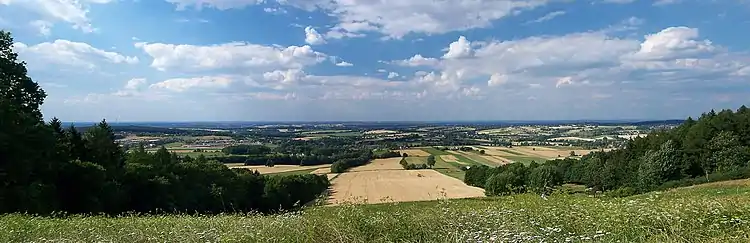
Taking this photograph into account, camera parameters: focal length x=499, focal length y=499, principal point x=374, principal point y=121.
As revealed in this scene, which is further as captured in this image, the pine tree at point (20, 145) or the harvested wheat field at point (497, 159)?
the harvested wheat field at point (497, 159)

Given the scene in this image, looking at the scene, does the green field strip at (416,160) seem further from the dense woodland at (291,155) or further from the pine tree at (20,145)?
the pine tree at (20,145)

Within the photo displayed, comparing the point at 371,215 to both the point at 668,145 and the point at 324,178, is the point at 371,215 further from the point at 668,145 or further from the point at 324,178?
the point at 668,145

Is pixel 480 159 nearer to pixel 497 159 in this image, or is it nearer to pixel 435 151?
pixel 497 159

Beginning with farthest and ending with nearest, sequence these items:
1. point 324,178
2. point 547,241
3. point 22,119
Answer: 1. point 324,178
2. point 22,119
3. point 547,241

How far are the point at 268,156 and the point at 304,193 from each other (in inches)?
1249

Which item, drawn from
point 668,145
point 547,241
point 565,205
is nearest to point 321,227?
point 547,241

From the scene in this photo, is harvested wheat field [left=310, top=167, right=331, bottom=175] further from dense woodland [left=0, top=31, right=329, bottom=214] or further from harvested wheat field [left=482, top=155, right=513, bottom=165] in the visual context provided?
harvested wheat field [left=482, top=155, right=513, bottom=165]

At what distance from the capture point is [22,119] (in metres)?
25.1

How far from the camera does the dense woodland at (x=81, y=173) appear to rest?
76.6 feet

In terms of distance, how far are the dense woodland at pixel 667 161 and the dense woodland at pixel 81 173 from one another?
92.4ft

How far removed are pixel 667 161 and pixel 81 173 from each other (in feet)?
197

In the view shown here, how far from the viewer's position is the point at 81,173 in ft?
100.0

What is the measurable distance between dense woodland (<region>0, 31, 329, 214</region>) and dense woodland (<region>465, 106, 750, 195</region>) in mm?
28174

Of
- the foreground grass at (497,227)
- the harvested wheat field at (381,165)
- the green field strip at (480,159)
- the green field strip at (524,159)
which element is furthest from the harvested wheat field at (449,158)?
the foreground grass at (497,227)
